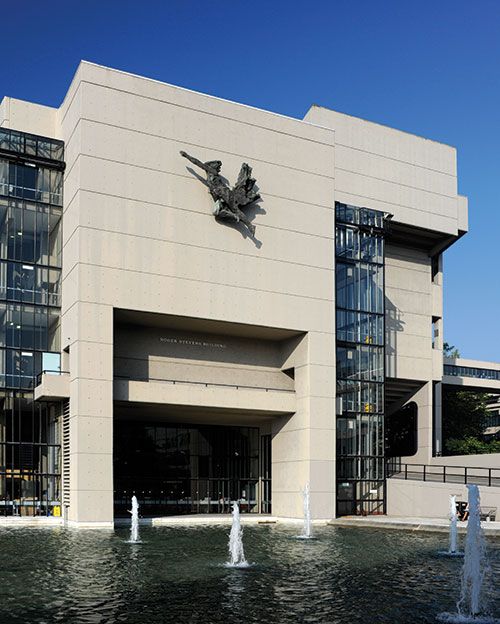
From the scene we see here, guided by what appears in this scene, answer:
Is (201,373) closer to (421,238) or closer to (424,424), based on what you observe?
(424,424)

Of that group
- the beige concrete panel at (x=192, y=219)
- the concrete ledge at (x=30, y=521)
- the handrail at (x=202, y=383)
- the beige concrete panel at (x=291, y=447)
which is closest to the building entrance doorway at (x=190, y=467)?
the beige concrete panel at (x=291, y=447)

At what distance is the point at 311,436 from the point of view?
130ft

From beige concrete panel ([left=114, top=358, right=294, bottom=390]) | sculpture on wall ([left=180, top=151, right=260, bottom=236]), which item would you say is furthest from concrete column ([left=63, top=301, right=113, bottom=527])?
sculpture on wall ([left=180, top=151, right=260, bottom=236])

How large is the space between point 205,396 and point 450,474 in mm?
13571

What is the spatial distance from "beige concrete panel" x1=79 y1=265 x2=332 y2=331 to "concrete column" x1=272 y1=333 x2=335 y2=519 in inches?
55.9

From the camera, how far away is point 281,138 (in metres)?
41.3

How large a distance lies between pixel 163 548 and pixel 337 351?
65.3 ft

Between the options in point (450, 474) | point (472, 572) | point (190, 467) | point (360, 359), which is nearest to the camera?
point (472, 572)

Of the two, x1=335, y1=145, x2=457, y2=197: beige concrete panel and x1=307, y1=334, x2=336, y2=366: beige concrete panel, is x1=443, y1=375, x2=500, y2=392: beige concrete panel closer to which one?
x1=335, y1=145, x2=457, y2=197: beige concrete panel

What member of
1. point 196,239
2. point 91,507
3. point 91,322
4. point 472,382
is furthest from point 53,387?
point 472,382

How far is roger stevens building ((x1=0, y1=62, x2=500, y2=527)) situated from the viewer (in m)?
36.0

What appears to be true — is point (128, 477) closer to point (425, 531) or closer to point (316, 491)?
point (316, 491)

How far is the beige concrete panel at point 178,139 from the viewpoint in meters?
36.6

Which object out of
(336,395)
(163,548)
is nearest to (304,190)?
(336,395)
